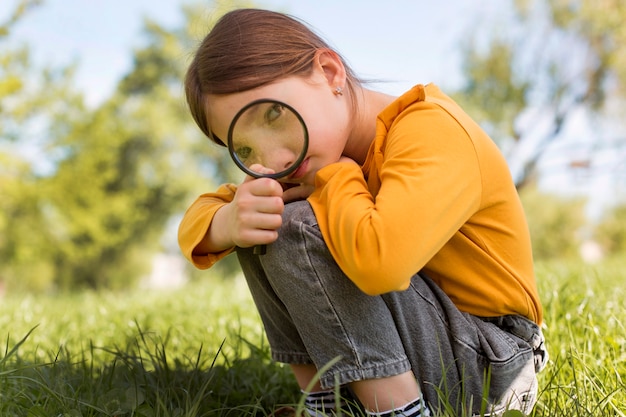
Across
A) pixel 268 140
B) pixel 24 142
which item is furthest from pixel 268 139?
pixel 24 142

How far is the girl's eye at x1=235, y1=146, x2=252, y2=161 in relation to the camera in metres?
1.70

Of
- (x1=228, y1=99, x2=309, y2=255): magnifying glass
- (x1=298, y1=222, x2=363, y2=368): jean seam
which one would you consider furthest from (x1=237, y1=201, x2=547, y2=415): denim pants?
(x1=228, y1=99, x2=309, y2=255): magnifying glass

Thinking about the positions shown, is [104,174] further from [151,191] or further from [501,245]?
[501,245]

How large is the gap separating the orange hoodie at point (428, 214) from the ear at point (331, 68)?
169mm

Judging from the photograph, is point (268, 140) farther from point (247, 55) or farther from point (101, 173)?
point (101, 173)

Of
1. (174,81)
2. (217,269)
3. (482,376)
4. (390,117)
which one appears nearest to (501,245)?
(482,376)

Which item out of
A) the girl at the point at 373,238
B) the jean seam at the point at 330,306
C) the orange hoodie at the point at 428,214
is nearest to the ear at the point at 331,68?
the girl at the point at 373,238

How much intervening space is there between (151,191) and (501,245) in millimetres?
19350

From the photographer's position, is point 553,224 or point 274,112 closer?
point 274,112

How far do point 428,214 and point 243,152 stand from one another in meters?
0.53

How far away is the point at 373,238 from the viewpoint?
4.79 ft

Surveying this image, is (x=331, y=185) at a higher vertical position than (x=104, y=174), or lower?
lower

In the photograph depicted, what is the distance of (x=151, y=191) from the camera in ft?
66.6

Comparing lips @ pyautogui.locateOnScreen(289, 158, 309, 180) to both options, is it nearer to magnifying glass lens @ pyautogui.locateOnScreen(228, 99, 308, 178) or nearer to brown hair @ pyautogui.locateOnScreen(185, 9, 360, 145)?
magnifying glass lens @ pyautogui.locateOnScreen(228, 99, 308, 178)
